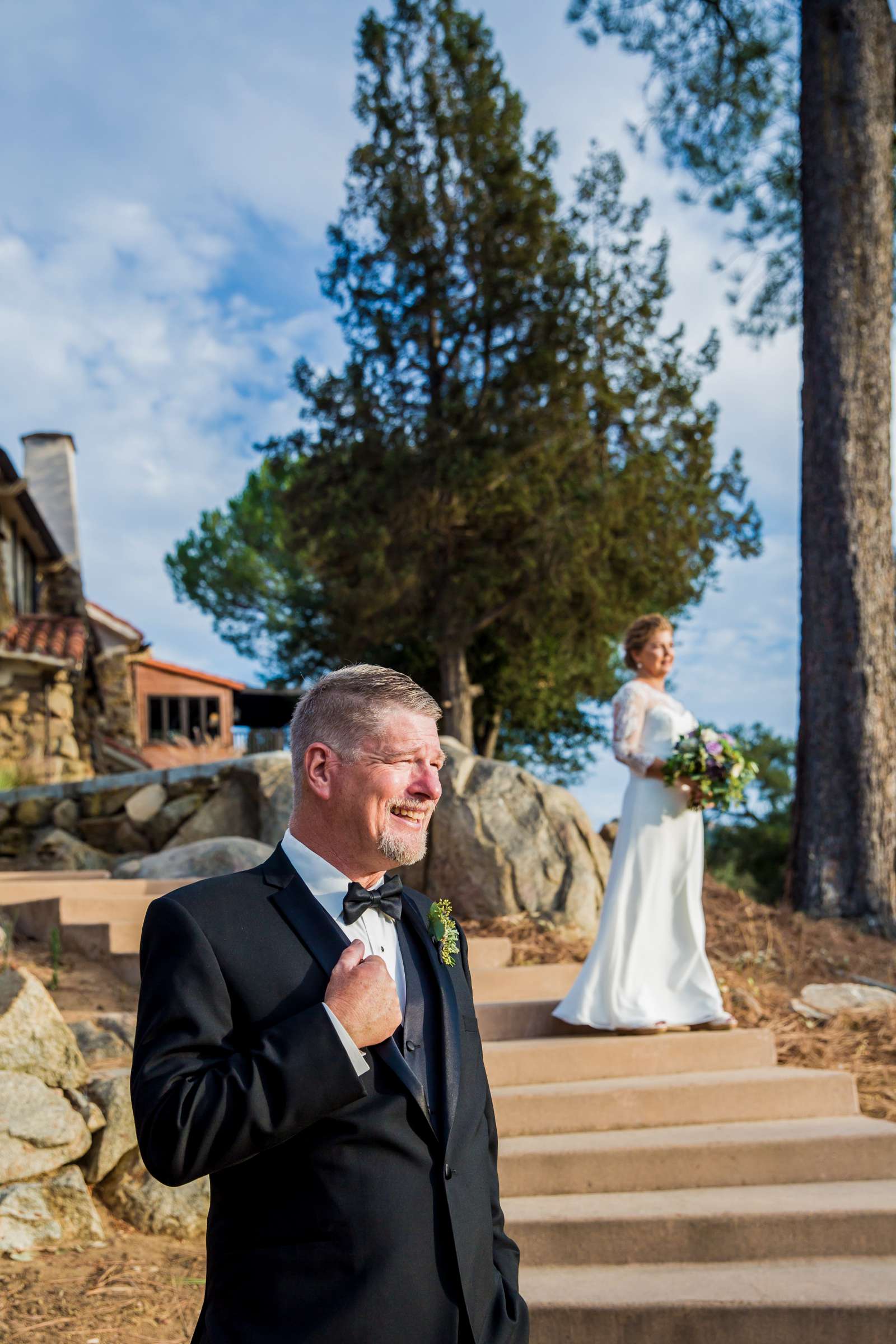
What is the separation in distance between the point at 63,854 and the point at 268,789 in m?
2.23

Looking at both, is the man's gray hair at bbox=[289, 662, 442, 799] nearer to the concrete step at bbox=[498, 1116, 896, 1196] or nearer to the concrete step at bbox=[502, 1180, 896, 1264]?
the concrete step at bbox=[502, 1180, 896, 1264]

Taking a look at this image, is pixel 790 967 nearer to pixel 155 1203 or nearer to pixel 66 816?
pixel 155 1203

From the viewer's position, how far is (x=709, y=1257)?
4.33 metres

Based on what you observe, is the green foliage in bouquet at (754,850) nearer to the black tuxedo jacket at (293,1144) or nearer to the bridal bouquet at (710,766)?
the bridal bouquet at (710,766)

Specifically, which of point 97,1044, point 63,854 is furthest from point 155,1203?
point 63,854

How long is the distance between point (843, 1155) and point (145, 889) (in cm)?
471

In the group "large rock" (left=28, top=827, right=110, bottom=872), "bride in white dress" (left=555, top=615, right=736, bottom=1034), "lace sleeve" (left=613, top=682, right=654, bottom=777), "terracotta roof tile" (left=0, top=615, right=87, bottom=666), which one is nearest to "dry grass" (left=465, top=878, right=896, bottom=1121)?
"bride in white dress" (left=555, top=615, right=736, bottom=1034)

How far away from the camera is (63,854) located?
33.5 feet

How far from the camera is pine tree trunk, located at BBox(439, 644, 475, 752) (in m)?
18.1

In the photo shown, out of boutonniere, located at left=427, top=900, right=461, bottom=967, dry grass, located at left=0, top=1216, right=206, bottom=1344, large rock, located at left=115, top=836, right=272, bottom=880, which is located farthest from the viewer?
large rock, located at left=115, top=836, right=272, bottom=880

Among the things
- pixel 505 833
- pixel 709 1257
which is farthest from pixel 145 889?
pixel 709 1257

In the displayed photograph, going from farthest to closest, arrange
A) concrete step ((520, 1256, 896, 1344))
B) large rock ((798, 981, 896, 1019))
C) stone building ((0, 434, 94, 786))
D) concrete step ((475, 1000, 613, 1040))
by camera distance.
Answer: stone building ((0, 434, 94, 786)) → large rock ((798, 981, 896, 1019)) → concrete step ((475, 1000, 613, 1040)) → concrete step ((520, 1256, 896, 1344))

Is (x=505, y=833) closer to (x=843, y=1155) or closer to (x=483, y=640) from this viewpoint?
(x=843, y=1155)

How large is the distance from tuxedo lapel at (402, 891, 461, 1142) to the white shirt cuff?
225 mm
